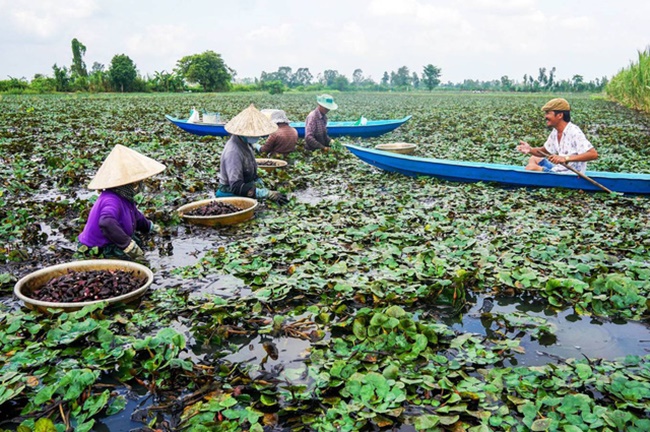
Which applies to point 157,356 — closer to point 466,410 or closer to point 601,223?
point 466,410

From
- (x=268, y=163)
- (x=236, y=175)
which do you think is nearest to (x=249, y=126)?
(x=236, y=175)

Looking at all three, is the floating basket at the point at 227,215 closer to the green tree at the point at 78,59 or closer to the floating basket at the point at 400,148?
the floating basket at the point at 400,148

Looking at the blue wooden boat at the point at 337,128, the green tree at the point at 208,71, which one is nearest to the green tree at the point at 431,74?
the green tree at the point at 208,71

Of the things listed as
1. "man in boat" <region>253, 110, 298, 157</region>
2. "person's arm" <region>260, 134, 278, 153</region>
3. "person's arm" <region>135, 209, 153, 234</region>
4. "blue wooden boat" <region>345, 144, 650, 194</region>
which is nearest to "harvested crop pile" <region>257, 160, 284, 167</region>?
"man in boat" <region>253, 110, 298, 157</region>

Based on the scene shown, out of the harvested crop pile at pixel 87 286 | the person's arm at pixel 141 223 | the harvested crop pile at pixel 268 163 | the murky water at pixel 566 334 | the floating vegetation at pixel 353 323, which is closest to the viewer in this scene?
the floating vegetation at pixel 353 323

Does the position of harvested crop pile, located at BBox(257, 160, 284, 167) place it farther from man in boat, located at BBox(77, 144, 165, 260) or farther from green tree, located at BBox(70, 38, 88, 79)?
green tree, located at BBox(70, 38, 88, 79)

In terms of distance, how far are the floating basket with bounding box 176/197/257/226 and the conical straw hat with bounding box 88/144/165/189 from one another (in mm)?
1136

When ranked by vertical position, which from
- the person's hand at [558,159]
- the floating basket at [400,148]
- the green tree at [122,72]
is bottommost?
the floating basket at [400,148]

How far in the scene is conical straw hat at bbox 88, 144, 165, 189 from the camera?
149 inches

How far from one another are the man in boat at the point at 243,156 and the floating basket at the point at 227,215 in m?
0.28

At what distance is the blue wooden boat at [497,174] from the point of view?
20.5ft

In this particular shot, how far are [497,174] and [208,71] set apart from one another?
53.9 m

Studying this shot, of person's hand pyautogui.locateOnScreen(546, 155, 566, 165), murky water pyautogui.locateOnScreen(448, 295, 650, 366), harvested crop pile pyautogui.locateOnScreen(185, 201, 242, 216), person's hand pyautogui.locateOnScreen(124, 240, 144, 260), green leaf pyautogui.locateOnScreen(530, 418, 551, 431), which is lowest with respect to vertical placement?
murky water pyautogui.locateOnScreen(448, 295, 650, 366)

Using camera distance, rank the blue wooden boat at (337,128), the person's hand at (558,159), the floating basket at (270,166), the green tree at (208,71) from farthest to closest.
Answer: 1. the green tree at (208,71)
2. the blue wooden boat at (337,128)
3. the floating basket at (270,166)
4. the person's hand at (558,159)
